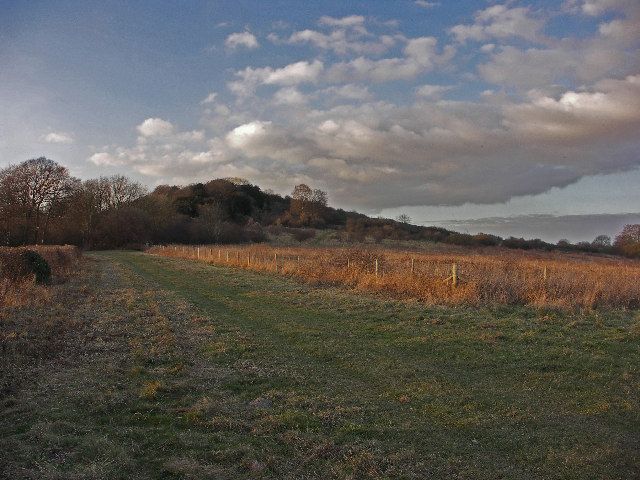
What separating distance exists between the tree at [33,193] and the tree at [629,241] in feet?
223

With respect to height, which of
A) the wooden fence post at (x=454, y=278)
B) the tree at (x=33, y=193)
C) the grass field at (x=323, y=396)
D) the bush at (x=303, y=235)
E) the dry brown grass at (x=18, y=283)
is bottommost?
the grass field at (x=323, y=396)

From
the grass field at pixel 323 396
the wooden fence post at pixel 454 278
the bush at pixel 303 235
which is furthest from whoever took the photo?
the bush at pixel 303 235

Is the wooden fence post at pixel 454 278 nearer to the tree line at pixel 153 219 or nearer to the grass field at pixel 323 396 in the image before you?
the grass field at pixel 323 396

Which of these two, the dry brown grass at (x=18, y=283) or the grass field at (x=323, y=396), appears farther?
the dry brown grass at (x=18, y=283)

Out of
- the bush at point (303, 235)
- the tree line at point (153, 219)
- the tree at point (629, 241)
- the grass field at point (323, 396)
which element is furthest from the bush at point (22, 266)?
the tree at point (629, 241)

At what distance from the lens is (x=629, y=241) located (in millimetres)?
61688

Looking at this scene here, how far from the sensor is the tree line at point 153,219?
171ft

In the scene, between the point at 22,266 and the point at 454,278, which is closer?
the point at 454,278

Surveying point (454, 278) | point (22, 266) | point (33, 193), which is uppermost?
point (33, 193)

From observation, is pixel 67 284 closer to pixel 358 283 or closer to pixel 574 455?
pixel 358 283

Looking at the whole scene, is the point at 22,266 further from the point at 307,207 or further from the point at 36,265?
the point at 307,207

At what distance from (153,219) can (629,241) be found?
64.8 meters

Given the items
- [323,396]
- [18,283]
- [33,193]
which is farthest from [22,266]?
[33,193]

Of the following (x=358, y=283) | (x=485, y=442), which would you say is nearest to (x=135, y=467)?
(x=485, y=442)
